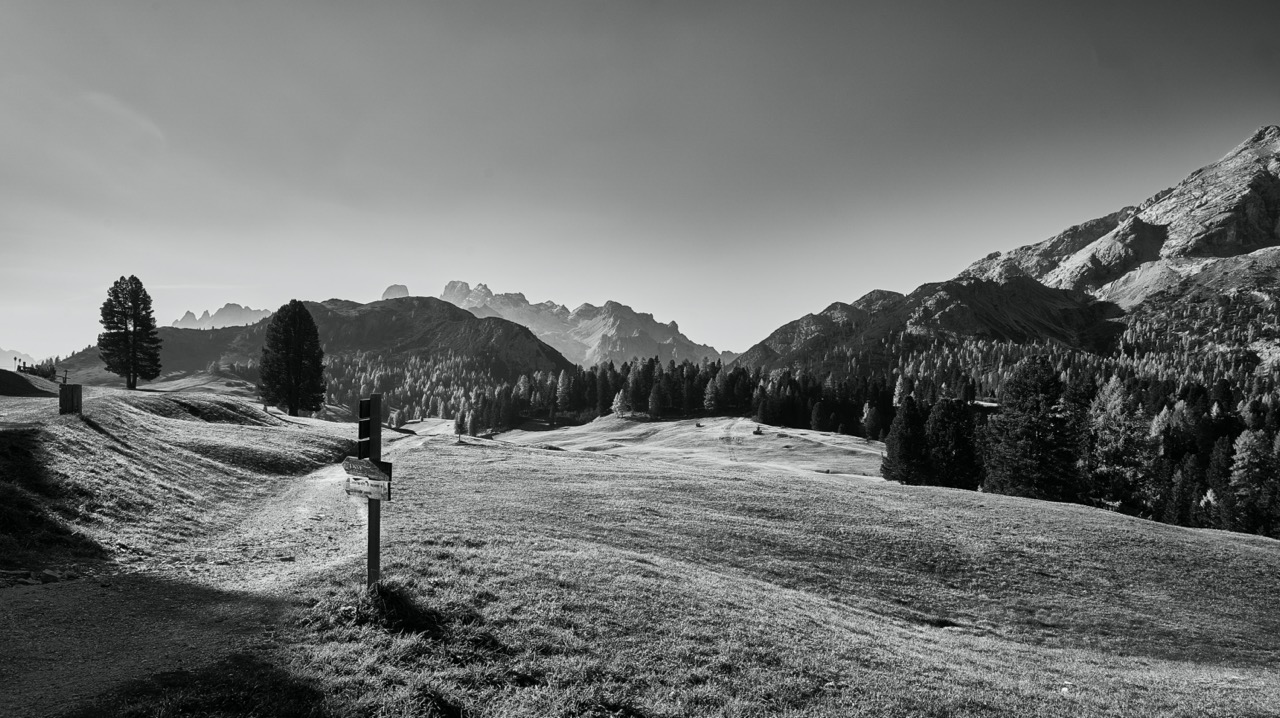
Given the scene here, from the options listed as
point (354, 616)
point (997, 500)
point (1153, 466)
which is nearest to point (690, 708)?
point (354, 616)

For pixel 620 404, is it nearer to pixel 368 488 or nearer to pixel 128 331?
pixel 128 331

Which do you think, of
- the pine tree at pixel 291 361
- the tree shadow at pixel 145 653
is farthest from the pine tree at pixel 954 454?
the pine tree at pixel 291 361

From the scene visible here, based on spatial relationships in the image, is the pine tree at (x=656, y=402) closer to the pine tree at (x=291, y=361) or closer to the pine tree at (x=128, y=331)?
the pine tree at (x=291, y=361)

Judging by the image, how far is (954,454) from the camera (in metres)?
76.6

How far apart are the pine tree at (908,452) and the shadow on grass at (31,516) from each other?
78.4 metres

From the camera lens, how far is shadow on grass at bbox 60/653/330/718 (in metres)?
7.39

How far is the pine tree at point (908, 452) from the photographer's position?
73.3 meters

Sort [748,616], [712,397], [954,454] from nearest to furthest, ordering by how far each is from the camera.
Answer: [748,616], [954,454], [712,397]

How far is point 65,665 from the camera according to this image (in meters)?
8.63

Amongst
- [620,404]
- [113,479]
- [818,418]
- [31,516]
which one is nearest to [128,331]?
[113,479]

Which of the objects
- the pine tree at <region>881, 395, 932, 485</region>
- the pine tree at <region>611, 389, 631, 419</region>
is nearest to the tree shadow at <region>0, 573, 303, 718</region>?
the pine tree at <region>881, 395, 932, 485</region>

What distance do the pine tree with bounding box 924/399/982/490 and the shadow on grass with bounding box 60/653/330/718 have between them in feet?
266

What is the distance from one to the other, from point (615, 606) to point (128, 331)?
92278 millimetres

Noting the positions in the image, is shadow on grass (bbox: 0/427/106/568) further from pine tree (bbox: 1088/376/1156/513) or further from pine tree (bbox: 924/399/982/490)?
pine tree (bbox: 1088/376/1156/513)
